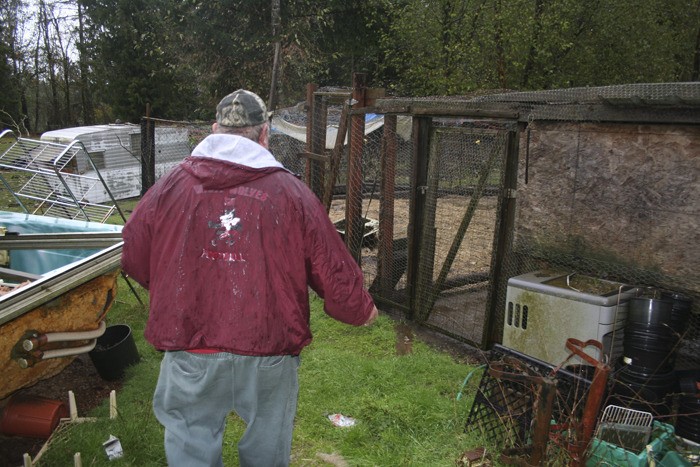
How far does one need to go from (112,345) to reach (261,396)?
2.87 meters

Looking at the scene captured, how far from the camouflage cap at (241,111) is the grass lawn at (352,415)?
2.06 metres

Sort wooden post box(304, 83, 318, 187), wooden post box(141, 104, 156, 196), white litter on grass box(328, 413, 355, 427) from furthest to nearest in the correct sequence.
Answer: wooden post box(141, 104, 156, 196)
wooden post box(304, 83, 318, 187)
white litter on grass box(328, 413, 355, 427)

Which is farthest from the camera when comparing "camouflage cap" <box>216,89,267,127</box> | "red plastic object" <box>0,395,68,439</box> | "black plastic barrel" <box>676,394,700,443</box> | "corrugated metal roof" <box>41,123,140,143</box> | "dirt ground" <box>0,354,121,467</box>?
"corrugated metal roof" <box>41,123,140,143</box>

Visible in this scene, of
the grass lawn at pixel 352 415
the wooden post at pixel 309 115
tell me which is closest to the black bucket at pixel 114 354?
the grass lawn at pixel 352 415

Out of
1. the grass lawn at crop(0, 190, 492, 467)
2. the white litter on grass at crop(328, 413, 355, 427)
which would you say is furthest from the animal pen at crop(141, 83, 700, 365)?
the white litter on grass at crop(328, 413, 355, 427)

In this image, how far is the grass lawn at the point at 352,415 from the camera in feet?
10.5

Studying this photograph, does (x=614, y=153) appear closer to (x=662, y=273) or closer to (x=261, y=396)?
(x=662, y=273)

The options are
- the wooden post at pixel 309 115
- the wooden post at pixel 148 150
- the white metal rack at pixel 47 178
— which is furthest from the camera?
the wooden post at pixel 148 150

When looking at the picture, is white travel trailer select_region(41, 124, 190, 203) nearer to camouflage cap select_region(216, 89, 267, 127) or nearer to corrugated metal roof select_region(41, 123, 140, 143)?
corrugated metal roof select_region(41, 123, 140, 143)

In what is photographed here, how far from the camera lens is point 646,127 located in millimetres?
3445

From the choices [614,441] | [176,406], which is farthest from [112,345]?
[614,441]

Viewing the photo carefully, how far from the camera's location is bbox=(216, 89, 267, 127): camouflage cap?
2111 mm

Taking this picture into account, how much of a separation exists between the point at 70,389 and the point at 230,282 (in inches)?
121

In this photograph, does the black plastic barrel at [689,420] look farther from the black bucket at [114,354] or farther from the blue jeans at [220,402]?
the black bucket at [114,354]
